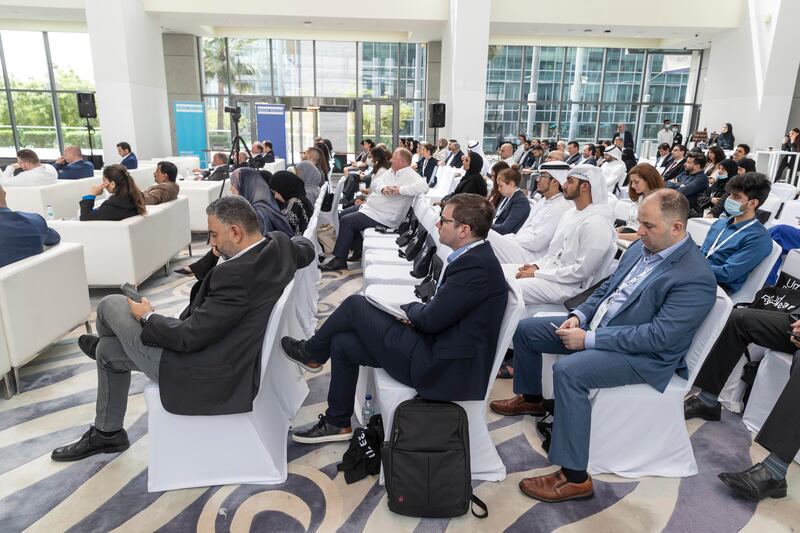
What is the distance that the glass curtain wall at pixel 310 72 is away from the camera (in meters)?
16.9

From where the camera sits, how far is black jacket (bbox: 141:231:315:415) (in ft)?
6.98

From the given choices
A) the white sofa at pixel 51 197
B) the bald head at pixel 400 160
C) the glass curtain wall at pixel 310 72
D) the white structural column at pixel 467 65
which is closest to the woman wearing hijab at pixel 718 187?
the bald head at pixel 400 160

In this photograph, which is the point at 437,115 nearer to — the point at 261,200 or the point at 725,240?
the point at 261,200

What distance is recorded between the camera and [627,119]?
18297 mm

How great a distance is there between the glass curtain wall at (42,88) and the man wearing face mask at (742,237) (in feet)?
59.0

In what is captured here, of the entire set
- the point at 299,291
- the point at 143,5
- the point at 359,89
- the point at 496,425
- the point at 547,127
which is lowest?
the point at 496,425

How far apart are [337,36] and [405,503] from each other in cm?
1609

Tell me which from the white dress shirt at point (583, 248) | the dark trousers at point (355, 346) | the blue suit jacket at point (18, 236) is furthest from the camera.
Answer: the white dress shirt at point (583, 248)

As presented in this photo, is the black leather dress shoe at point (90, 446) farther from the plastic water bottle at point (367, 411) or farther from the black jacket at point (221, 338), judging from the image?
the plastic water bottle at point (367, 411)

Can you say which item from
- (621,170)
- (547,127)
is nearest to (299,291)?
(621,170)

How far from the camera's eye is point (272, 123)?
47.9ft

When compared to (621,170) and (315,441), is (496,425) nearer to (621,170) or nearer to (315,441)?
(315,441)

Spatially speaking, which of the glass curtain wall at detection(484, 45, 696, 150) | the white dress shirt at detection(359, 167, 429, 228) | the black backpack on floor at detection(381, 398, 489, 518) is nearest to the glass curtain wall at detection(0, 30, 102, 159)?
the glass curtain wall at detection(484, 45, 696, 150)

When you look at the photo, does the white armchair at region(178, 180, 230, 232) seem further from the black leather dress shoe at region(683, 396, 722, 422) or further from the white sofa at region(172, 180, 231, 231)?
the black leather dress shoe at region(683, 396, 722, 422)
